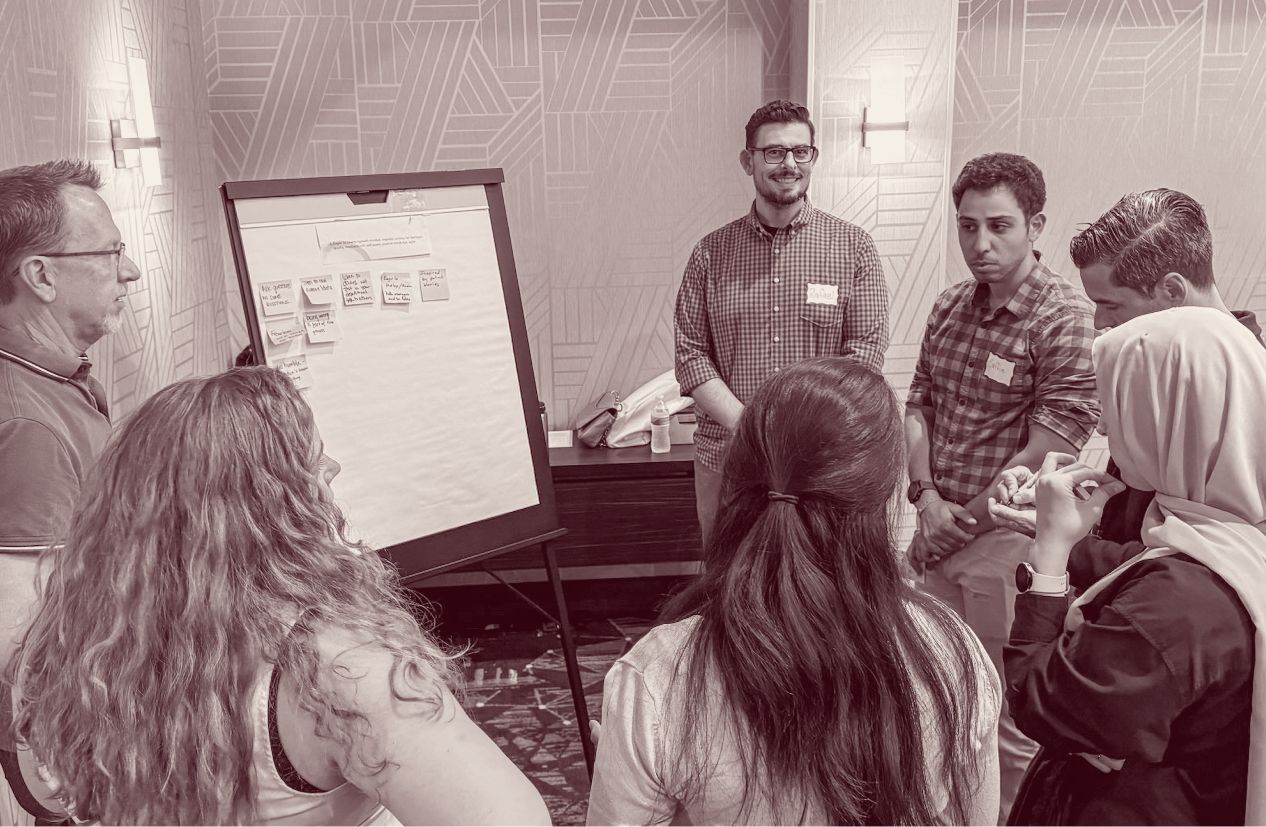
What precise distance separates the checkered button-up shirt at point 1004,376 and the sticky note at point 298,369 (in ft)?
5.19

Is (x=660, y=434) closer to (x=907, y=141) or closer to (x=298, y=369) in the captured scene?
(x=907, y=141)

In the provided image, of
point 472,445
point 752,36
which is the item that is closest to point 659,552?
point 472,445

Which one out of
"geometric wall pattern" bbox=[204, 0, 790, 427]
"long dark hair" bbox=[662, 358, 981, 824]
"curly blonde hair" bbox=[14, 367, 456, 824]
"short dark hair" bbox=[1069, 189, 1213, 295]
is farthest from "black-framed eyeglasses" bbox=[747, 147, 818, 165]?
"curly blonde hair" bbox=[14, 367, 456, 824]

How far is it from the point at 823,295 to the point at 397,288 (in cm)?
140

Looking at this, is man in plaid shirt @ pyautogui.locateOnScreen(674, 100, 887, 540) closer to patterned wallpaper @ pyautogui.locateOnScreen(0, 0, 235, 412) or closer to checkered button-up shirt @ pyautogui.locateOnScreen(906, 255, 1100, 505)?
checkered button-up shirt @ pyautogui.locateOnScreen(906, 255, 1100, 505)

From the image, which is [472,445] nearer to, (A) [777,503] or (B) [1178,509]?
(A) [777,503]

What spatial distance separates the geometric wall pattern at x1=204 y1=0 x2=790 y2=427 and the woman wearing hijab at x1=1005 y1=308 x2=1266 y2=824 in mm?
2935

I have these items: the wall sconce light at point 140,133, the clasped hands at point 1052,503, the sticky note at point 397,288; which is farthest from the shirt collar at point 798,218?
the wall sconce light at point 140,133

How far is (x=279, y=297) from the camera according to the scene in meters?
2.27

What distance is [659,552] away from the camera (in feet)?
13.2

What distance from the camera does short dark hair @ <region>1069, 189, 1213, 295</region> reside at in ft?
6.91

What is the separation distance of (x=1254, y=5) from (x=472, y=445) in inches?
146

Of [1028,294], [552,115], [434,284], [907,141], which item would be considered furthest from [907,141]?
[434,284]

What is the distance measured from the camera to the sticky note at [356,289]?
7.70 feet
